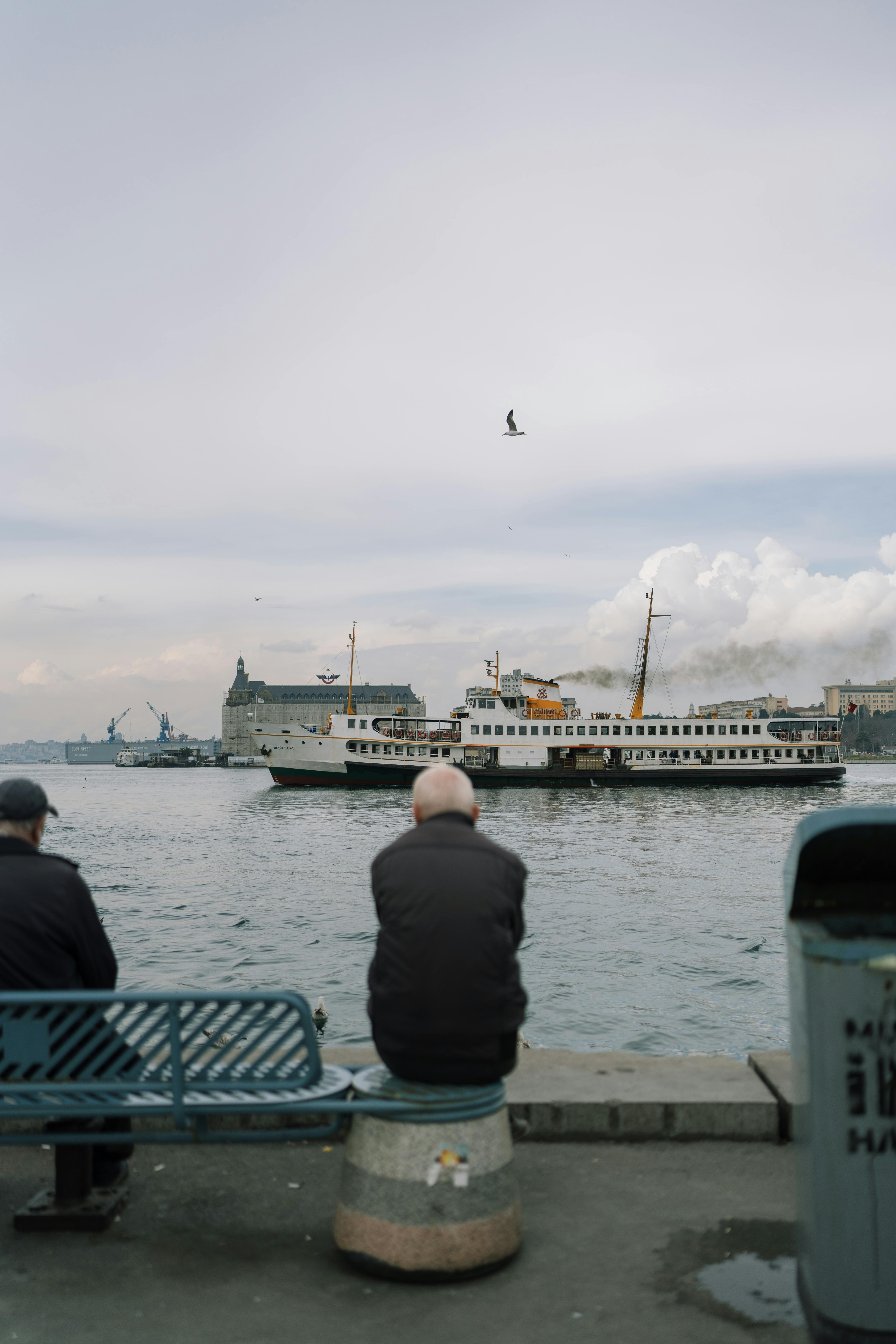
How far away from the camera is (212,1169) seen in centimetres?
410

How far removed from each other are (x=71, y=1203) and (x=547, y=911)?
16.7 metres

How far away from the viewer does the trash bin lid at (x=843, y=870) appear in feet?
9.01

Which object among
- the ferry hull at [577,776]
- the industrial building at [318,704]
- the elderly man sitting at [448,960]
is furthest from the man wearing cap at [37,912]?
the industrial building at [318,704]

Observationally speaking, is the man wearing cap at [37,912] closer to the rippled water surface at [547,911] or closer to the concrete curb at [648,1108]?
the concrete curb at [648,1108]

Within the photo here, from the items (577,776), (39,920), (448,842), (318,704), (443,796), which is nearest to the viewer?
(448,842)

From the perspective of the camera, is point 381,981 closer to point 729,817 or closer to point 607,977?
point 607,977

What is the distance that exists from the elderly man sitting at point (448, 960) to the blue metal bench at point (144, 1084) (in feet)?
0.40

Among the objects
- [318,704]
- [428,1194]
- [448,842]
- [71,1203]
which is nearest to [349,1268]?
[428,1194]

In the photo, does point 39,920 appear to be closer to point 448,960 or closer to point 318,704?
point 448,960

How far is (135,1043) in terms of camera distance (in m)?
3.65

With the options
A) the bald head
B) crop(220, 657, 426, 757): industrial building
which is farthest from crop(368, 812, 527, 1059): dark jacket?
crop(220, 657, 426, 757): industrial building

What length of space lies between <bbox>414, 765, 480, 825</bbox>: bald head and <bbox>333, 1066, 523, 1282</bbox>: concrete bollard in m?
0.89

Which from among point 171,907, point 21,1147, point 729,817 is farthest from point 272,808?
point 21,1147

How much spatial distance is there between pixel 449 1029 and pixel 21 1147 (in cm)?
218
